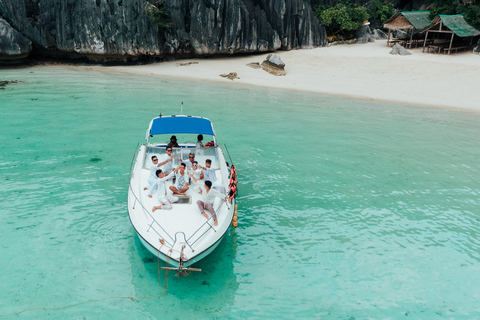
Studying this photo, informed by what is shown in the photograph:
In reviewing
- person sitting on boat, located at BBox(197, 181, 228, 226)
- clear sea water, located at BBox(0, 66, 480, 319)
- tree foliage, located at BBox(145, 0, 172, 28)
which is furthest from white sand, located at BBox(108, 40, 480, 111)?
person sitting on boat, located at BBox(197, 181, 228, 226)

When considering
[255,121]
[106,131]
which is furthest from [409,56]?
[106,131]

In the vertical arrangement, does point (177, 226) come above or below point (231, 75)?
below

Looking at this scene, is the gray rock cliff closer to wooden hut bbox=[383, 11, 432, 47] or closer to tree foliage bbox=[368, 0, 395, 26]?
wooden hut bbox=[383, 11, 432, 47]

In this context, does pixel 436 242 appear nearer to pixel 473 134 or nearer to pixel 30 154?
pixel 473 134

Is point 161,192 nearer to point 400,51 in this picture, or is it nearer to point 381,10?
point 400,51

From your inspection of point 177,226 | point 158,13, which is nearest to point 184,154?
point 177,226

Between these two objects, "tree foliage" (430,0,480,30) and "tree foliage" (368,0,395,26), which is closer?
"tree foliage" (430,0,480,30)

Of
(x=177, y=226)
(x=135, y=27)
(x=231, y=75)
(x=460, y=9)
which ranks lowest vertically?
(x=177, y=226)
